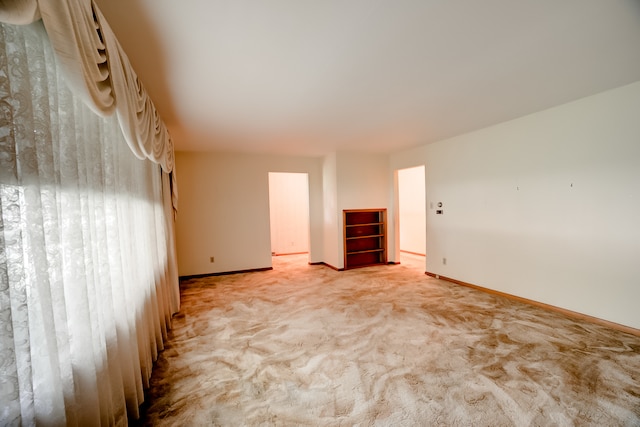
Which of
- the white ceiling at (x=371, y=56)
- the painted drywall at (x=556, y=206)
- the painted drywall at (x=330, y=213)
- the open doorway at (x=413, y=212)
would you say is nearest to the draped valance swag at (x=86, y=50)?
the white ceiling at (x=371, y=56)

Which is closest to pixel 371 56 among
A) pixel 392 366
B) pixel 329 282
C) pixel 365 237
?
pixel 392 366

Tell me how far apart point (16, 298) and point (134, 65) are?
1.84 metres

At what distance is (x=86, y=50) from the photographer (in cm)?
98

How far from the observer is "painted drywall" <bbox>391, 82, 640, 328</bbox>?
2.49m

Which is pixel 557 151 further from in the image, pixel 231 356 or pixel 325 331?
pixel 231 356

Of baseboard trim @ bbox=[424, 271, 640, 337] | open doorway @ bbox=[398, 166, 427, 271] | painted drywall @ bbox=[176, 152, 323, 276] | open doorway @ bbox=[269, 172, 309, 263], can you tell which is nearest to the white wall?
open doorway @ bbox=[398, 166, 427, 271]

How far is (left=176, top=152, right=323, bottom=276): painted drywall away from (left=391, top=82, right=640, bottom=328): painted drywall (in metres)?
3.58

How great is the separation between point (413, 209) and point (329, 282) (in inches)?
151

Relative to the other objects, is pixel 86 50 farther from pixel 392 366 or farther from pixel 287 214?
pixel 287 214

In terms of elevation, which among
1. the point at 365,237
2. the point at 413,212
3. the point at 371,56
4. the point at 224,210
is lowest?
the point at 365,237

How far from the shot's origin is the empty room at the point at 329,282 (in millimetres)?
908

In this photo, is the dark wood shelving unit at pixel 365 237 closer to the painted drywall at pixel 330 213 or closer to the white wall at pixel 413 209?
the painted drywall at pixel 330 213

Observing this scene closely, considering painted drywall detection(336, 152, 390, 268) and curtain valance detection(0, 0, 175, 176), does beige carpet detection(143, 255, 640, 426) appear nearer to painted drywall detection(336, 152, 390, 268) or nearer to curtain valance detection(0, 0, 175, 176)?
curtain valance detection(0, 0, 175, 176)

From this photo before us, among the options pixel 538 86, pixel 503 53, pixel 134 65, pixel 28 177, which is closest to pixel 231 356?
pixel 28 177
